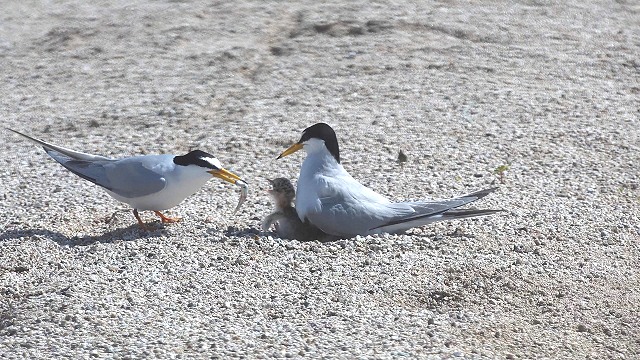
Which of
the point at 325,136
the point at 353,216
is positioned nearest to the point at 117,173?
the point at 325,136

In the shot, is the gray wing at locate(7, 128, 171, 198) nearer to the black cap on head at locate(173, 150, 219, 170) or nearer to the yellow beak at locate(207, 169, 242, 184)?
the black cap on head at locate(173, 150, 219, 170)

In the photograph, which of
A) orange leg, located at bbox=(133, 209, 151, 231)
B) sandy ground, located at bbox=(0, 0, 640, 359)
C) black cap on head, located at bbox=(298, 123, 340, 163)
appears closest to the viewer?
sandy ground, located at bbox=(0, 0, 640, 359)

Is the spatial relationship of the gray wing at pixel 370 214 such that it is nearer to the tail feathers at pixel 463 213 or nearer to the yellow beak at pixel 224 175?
the tail feathers at pixel 463 213

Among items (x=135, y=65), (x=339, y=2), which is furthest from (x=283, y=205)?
(x=339, y=2)

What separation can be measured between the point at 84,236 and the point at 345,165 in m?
1.95

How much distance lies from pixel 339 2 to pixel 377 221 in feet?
16.7

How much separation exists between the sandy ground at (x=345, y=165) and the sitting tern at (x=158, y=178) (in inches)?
6.2

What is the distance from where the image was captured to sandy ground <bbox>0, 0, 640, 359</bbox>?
473 centimetres

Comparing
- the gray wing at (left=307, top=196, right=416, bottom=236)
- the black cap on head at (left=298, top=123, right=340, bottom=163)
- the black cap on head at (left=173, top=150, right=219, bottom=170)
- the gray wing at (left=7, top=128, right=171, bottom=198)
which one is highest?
the black cap on head at (left=298, top=123, right=340, bottom=163)

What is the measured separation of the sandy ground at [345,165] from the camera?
473cm

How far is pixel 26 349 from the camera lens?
4.52 m

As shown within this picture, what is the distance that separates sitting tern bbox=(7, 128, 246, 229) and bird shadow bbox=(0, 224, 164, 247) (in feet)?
0.29

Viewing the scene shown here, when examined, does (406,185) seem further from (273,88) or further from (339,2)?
(339,2)

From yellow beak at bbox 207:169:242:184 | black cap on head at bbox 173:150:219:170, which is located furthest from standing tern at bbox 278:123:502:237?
black cap on head at bbox 173:150:219:170
